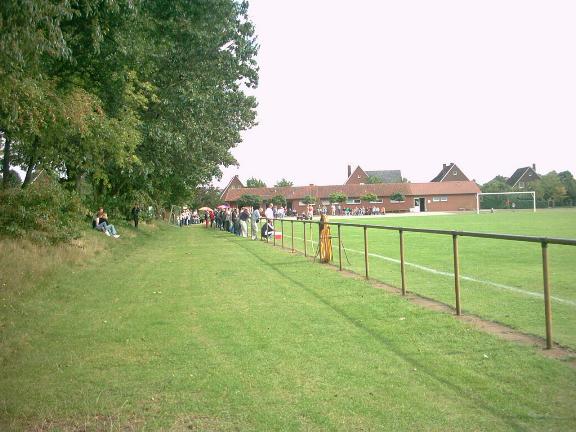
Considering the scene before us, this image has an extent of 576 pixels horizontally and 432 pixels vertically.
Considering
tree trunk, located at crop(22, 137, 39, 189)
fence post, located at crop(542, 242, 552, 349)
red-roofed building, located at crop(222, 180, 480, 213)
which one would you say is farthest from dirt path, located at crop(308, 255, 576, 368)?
red-roofed building, located at crop(222, 180, 480, 213)

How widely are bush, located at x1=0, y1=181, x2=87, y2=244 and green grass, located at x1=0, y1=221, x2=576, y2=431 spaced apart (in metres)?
5.25

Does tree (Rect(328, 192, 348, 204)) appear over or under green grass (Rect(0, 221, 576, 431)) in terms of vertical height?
over

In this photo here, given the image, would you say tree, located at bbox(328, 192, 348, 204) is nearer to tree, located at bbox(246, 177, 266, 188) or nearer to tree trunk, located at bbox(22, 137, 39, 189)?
tree, located at bbox(246, 177, 266, 188)

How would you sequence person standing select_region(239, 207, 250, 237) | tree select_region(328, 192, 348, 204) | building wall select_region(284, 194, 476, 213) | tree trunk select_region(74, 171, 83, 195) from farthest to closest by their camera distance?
building wall select_region(284, 194, 476, 213) → tree select_region(328, 192, 348, 204) → person standing select_region(239, 207, 250, 237) → tree trunk select_region(74, 171, 83, 195)

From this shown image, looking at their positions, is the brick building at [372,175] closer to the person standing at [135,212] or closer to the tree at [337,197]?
the tree at [337,197]

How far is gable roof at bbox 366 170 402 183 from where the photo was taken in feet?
432

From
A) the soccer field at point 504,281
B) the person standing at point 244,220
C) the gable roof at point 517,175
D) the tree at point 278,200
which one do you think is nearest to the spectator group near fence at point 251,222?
the person standing at point 244,220

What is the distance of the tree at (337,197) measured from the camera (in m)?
94.9

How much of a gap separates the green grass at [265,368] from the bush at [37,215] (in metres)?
5.25

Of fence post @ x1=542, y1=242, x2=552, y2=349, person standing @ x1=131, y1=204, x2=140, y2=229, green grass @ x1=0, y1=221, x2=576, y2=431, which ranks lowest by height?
green grass @ x1=0, y1=221, x2=576, y2=431

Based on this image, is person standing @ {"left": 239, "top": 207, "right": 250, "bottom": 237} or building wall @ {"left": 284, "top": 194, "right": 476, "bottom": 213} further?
building wall @ {"left": 284, "top": 194, "right": 476, "bottom": 213}

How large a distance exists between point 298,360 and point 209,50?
62.0 feet

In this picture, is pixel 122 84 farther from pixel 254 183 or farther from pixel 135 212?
pixel 254 183

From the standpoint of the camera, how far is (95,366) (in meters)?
5.39
